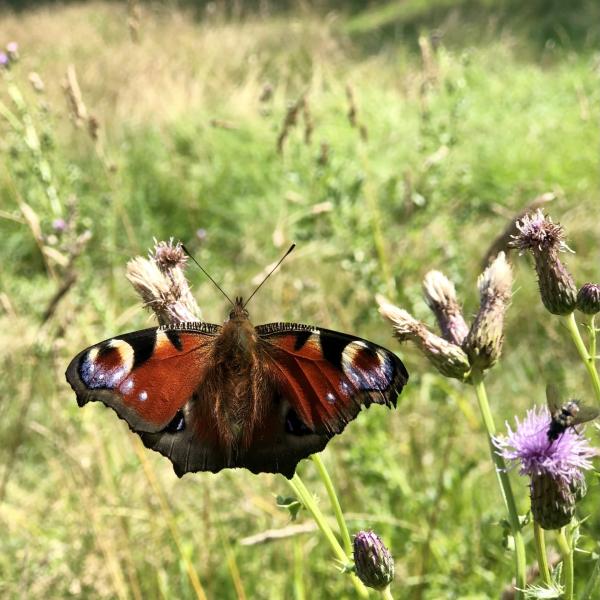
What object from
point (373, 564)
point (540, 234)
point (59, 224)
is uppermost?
point (540, 234)

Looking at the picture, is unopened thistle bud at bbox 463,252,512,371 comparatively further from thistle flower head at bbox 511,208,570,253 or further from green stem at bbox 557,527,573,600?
green stem at bbox 557,527,573,600

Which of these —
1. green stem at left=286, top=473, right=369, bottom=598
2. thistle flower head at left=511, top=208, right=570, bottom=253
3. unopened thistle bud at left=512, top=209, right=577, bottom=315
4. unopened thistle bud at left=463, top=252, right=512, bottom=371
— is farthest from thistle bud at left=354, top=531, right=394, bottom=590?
thistle flower head at left=511, top=208, right=570, bottom=253

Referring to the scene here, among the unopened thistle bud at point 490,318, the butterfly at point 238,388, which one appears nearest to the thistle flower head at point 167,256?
the butterfly at point 238,388

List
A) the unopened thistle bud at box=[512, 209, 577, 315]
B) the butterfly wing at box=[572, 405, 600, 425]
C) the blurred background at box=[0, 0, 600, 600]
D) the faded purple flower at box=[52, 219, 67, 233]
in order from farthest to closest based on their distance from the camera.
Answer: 1. the blurred background at box=[0, 0, 600, 600]
2. the faded purple flower at box=[52, 219, 67, 233]
3. the unopened thistle bud at box=[512, 209, 577, 315]
4. the butterfly wing at box=[572, 405, 600, 425]

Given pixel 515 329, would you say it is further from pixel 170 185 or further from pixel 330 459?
pixel 170 185

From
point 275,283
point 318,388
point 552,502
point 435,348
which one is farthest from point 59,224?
point 275,283

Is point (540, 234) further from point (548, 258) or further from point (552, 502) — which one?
point (552, 502)

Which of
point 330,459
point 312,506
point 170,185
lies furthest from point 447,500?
point 170,185
